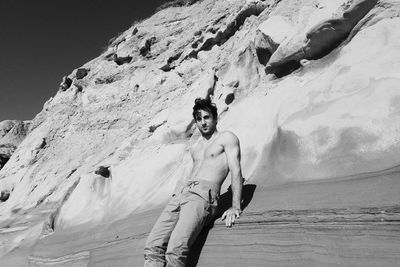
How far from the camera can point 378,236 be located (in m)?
2.50

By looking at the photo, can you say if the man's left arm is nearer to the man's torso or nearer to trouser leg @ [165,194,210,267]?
the man's torso

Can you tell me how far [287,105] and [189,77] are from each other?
499cm

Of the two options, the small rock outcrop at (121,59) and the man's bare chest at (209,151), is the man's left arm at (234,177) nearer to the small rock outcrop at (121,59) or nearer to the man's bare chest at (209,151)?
the man's bare chest at (209,151)

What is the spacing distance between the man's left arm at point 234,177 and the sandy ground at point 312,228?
7 centimetres

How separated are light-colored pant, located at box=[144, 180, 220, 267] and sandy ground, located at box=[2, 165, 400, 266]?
240 mm

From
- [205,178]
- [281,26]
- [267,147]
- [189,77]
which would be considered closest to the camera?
[205,178]

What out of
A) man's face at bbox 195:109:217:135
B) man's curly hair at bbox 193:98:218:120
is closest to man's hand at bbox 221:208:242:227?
man's face at bbox 195:109:217:135

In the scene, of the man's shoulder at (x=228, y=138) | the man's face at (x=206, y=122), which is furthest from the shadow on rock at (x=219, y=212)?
the man's face at (x=206, y=122)

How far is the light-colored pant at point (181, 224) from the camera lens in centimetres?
310

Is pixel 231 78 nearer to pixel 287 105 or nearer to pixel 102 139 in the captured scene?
pixel 287 105

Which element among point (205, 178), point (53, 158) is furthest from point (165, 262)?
point (53, 158)

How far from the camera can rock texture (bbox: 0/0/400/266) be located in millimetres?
2928

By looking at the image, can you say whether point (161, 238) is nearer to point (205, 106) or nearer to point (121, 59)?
point (205, 106)

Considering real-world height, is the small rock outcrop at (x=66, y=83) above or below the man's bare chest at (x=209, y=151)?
above
